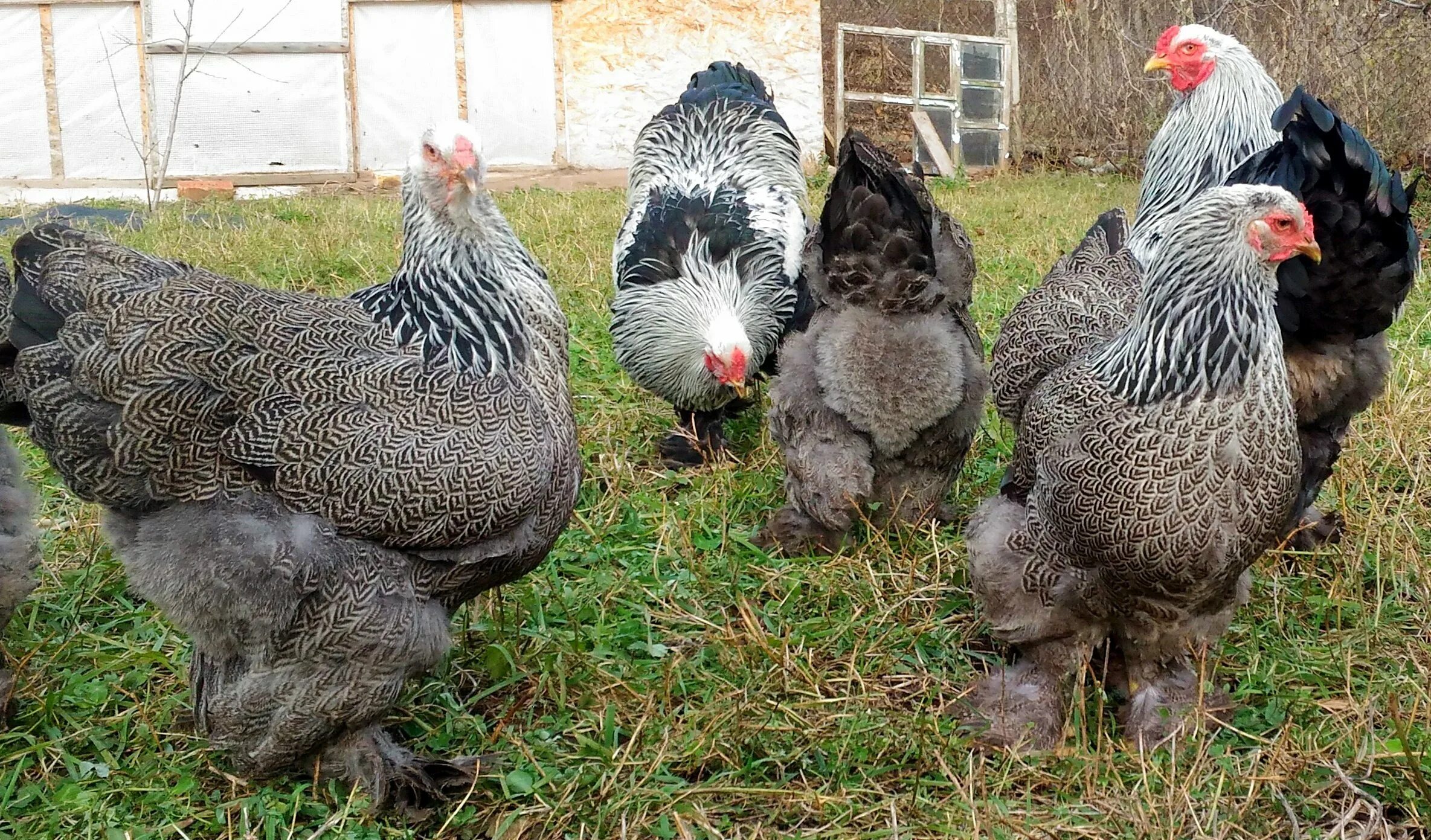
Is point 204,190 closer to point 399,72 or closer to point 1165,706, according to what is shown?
point 399,72

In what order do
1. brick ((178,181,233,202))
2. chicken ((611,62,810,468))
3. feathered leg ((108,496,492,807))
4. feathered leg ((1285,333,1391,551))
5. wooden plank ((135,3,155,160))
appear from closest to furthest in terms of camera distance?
feathered leg ((108,496,492,807)) → feathered leg ((1285,333,1391,551)) → chicken ((611,62,810,468)) → brick ((178,181,233,202)) → wooden plank ((135,3,155,160))

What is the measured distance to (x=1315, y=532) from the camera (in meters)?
4.08

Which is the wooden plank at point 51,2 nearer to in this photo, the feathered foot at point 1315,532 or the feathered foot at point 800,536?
the feathered foot at point 800,536

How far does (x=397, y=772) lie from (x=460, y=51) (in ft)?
40.2

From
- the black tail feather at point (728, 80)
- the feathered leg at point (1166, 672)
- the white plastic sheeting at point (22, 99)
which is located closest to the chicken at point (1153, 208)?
the feathered leg at point (1166, 672)

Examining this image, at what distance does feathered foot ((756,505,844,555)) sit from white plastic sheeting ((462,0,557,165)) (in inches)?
399

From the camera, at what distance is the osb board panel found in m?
13.9

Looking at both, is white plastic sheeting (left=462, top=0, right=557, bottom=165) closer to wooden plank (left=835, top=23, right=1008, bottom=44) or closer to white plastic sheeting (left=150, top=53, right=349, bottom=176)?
white plastic sheeting (left=150, top=53, right=349, bottom=176)

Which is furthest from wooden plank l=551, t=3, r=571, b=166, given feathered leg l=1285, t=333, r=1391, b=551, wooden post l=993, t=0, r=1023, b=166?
feathered leg l=1285, t=333, r=1391, b=551

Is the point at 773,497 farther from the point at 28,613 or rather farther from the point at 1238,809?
the point at 28,613

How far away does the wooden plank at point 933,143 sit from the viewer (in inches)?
560

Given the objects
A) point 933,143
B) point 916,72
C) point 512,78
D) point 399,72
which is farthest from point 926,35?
point 399,72

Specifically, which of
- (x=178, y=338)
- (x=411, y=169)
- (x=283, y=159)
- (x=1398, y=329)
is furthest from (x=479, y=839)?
(x=283, y=159)

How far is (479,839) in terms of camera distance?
2.81 metres
